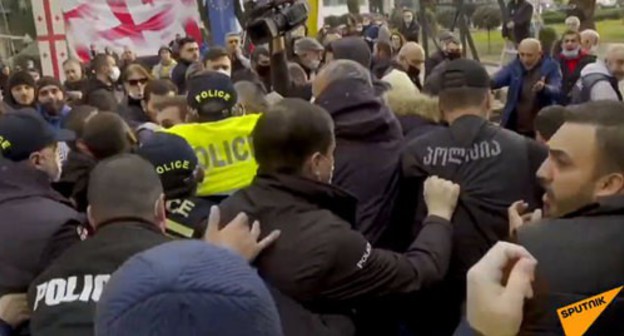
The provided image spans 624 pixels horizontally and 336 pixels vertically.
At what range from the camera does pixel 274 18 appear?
A: 5.84 m

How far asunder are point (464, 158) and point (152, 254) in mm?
2378

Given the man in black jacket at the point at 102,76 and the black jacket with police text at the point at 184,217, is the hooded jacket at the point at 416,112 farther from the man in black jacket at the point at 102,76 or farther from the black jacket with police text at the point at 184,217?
the man in black jacket at the point at 102,76

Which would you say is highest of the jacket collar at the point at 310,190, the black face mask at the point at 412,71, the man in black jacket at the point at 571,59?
the jacket collar at the point at 310,190

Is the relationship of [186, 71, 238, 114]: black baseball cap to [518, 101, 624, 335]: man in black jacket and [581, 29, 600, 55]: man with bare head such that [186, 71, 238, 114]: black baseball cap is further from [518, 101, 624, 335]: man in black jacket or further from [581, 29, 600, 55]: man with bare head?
[581, 29, 600, 55]: man with bare head

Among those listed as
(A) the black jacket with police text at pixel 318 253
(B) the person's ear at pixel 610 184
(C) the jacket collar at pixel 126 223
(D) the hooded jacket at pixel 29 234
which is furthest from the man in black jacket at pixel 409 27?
(B) the person's ear at pixel 610 184

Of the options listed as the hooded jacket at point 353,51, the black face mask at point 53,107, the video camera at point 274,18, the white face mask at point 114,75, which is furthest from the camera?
the white face mask at point 114,75

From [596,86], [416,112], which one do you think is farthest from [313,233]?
[596,86]

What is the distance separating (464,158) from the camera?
11.9 ft

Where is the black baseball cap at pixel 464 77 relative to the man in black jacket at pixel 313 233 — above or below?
above

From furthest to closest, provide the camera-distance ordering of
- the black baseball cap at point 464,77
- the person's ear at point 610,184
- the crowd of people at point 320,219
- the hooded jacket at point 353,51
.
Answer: the hooded jacket at point 353,51 < the black baseball cap at point 464,77 < the person's ear at point 610,184 < the crowd of people at point 320,219

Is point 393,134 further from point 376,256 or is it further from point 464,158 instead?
point 376,256

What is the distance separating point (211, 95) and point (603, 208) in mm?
2664

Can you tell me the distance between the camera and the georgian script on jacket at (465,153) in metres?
3.63

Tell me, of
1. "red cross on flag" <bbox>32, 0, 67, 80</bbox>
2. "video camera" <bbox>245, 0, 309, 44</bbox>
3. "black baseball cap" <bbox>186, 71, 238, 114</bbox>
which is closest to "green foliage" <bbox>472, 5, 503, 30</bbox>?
"red cross on flag" <bbox>32, 0, 67, 80</bbox>
